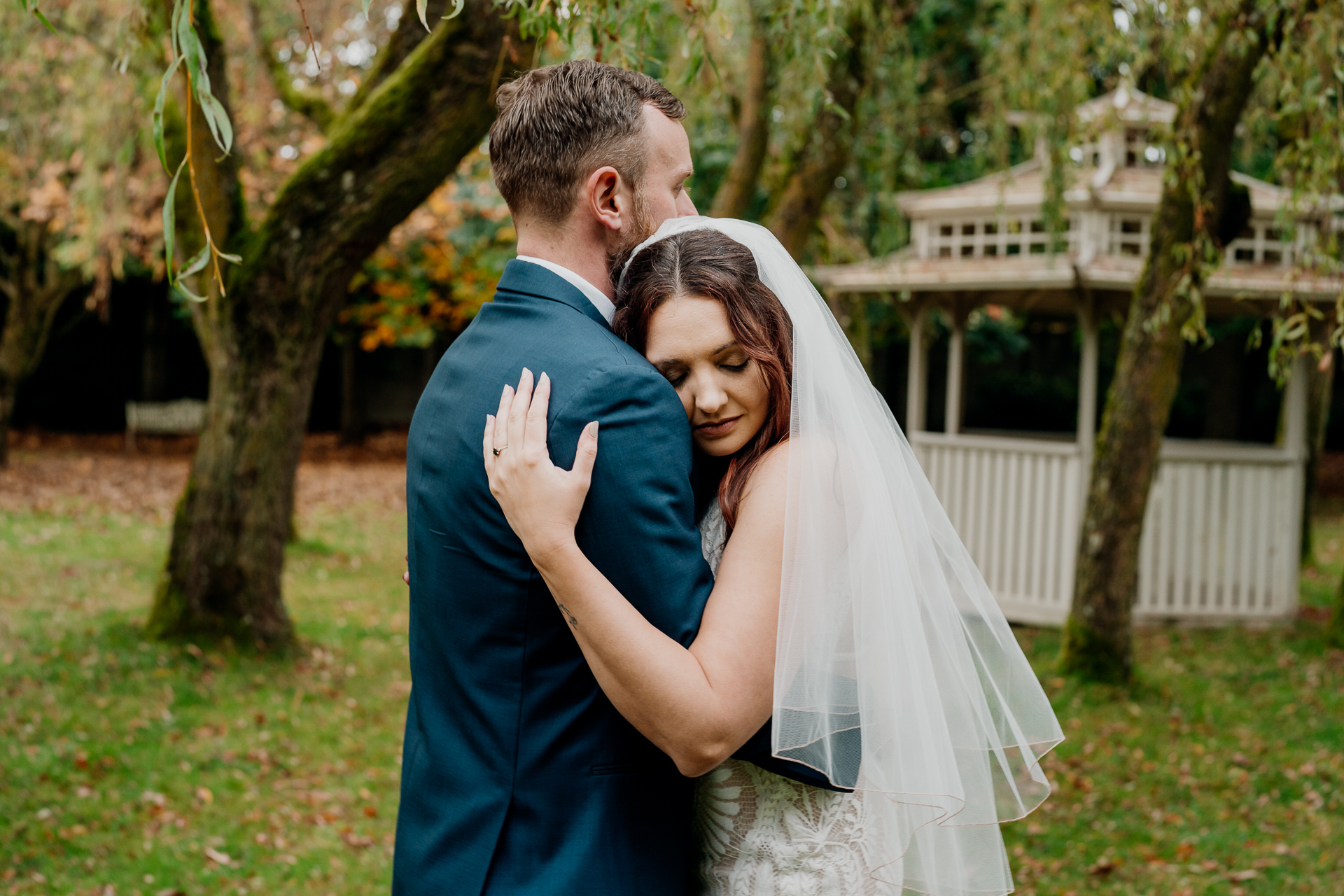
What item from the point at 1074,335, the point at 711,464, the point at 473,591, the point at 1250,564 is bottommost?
the point at 1250,564

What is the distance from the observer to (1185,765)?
19.3 ft

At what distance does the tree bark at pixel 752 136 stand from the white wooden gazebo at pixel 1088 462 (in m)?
1.39

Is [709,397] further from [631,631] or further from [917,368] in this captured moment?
[917,368]

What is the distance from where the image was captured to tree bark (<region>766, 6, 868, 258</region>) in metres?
7.23

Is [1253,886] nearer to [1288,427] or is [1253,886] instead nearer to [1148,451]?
[1148,451]

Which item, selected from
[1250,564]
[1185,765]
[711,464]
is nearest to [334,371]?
[1250,564]

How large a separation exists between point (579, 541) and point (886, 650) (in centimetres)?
57

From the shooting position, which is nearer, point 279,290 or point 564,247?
point 564,247

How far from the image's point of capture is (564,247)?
1.83 m

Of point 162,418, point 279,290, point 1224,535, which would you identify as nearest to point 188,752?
point 279,290

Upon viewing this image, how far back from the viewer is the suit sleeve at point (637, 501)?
1562mm

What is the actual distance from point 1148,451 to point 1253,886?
9.04 feet

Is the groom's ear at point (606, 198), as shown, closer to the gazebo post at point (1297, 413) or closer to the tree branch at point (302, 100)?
the tree branch at point (302, 100)

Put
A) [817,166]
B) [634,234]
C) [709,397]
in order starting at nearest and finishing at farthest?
[709,397]
[634,234]
[817,166]
